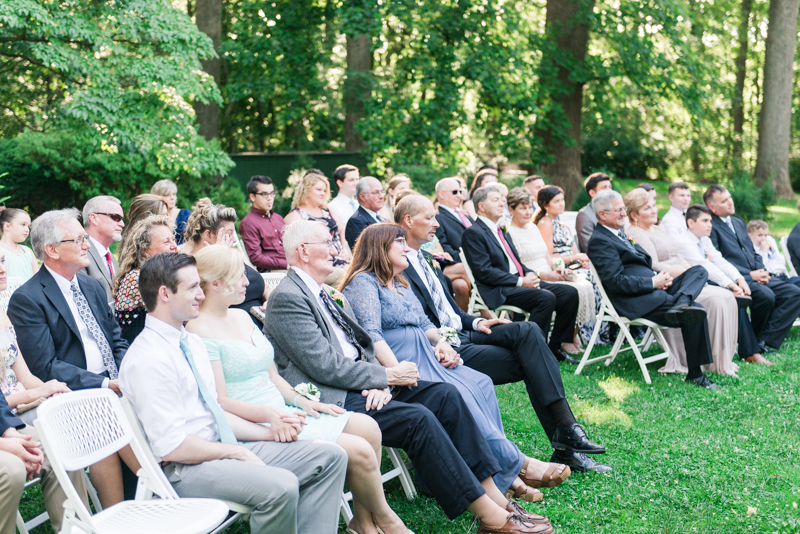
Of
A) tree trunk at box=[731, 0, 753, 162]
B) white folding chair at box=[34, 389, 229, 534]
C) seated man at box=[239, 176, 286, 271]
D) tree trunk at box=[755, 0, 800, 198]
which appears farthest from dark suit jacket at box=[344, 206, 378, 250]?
tree trunk at box=[731, 0, 753, 162]

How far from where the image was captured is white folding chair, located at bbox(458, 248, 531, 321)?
6.86m

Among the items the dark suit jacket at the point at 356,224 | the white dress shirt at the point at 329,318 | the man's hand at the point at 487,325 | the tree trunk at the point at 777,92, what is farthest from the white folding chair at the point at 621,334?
the tree trunk at the point at 777,92

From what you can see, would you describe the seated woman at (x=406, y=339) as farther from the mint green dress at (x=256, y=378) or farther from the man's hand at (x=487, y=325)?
the mint green dress at (x=256, y=378)

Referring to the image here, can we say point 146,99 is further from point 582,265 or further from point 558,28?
point 558,28

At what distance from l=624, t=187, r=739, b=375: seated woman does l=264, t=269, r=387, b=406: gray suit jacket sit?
3992mm

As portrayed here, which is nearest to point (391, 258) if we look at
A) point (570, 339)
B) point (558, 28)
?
point (570, 339)

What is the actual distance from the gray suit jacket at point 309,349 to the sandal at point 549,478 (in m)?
1.12

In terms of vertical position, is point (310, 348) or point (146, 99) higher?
point (146, 99)

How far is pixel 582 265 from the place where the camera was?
7789 mm

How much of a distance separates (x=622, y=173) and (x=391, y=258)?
25843 millimetres

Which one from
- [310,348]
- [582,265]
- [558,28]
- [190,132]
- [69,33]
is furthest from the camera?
[558,28]

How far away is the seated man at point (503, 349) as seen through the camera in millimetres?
4531

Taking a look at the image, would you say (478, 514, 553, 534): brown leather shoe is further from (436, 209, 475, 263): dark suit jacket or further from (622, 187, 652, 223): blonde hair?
(436, 209, 475, 263): dark suit jacket

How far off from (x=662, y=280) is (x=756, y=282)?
6.29 ft
